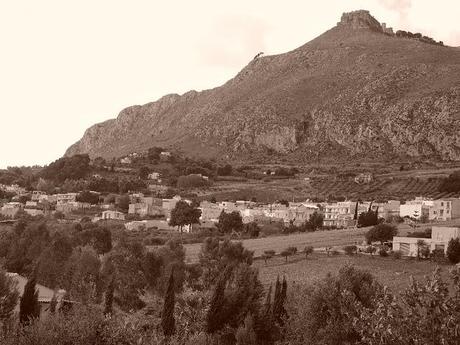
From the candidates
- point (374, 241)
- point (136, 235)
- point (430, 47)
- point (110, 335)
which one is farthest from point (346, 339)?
point (430, 47)

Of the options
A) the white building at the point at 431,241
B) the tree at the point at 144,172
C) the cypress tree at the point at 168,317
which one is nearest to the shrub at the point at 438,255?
the white building at the point at 431,241

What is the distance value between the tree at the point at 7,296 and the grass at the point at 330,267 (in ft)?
53.9

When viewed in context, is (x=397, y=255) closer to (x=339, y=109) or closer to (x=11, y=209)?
(x=11, y=209)

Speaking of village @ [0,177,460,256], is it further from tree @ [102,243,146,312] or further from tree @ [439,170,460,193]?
tree @ [102,243,146,312]

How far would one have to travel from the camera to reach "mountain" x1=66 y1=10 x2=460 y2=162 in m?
133

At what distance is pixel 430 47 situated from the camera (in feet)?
563

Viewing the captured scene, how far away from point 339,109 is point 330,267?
4074 inches

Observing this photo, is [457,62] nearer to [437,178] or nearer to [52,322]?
[437,178]

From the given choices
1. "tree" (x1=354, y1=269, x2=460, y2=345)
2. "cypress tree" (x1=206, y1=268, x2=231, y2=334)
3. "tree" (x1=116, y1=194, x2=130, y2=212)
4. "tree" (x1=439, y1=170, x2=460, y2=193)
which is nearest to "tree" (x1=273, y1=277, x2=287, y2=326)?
"cypress tree" (x1=206, y1=268, x2=231, y2=334)

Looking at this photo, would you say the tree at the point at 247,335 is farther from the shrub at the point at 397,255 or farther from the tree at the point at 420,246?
the tree at the point at 420,246

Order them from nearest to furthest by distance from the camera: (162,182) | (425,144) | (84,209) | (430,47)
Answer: (84,209), (162,182), (425,144), (430,47)

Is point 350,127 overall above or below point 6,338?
above

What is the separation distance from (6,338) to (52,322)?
138cm

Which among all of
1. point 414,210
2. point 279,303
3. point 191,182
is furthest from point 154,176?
point 279,303
